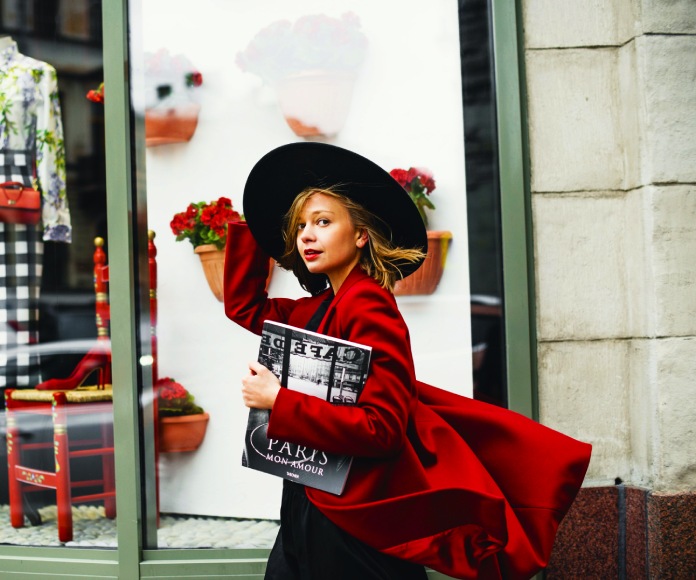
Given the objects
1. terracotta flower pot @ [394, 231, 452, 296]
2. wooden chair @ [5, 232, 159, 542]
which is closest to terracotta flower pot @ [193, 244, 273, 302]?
wooden chair @ [5, 232, 159, 542]

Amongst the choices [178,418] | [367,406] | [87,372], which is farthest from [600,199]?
[87,372]

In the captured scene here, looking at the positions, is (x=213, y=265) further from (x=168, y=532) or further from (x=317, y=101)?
(x=168, y=532)

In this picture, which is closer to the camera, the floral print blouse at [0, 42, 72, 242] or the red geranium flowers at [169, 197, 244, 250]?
the red geranium flowers at [169, 197, 244, 250]

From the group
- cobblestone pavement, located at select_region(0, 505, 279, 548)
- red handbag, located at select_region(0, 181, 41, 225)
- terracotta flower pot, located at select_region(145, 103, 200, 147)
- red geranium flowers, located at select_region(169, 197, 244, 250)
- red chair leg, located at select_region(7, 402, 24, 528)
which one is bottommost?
cobblestone pavement, located at select_region(0, 505, 279, 548)

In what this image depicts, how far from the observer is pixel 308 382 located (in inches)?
83.0

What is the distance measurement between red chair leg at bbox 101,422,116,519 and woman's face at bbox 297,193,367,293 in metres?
1.91

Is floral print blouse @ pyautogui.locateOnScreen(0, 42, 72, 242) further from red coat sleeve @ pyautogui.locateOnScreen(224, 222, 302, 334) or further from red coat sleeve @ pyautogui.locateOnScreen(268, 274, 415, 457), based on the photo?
red coat sleeve @ pyautogui.locateOnScreen(268, 274, 415, 457)

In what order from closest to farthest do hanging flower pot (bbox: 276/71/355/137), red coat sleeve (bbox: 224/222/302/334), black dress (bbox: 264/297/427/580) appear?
black dress (bbox: 264/297/427/580) → red coat sleeve (bbox: 224/222/302/334) → hanging flower pot (bbox: 276/71/355/137)

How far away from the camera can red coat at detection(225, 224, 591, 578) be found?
202cm

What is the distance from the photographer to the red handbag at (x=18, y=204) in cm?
417

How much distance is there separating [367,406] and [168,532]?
200 centimetres

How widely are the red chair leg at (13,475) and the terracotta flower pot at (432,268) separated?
2.02 m

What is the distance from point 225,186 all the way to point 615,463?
7.03ft

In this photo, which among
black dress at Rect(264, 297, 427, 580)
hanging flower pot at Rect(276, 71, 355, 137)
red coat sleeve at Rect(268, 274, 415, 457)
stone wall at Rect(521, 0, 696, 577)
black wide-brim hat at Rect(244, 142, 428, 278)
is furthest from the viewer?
hanging flower pot at Rect(276, 71, 355, 137)
